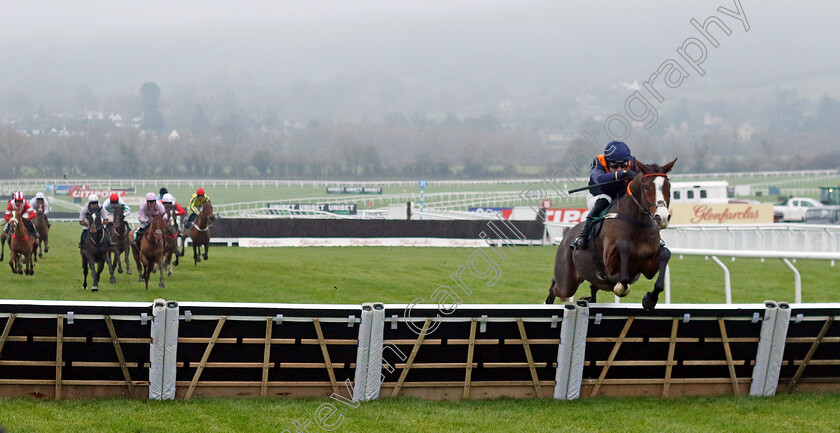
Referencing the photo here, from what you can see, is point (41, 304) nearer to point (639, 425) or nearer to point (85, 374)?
point (85, 374)

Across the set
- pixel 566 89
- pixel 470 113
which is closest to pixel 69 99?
pixel 470 113

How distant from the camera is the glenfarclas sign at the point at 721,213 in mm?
35906

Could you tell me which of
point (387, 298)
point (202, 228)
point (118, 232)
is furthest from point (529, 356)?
point (202, 228)

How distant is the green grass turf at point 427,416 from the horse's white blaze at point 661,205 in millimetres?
1583


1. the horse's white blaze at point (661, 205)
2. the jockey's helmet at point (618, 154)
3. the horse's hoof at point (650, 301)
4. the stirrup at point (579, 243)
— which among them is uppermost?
the jockey's helmet at point (618, 154)

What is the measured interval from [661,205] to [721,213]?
2973 centimetres

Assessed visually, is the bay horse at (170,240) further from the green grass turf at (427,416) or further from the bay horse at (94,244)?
the green grass turf at (427,416)

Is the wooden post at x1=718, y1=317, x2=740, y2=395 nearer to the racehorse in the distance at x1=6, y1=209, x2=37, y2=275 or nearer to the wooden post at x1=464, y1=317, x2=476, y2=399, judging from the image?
the wooden post at x1=464, y1=317, x2=476, y2=399

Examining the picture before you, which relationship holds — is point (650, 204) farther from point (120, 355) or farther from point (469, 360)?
point (120, 355)

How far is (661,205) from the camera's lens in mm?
8039

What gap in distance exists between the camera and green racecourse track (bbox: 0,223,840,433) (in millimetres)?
6645

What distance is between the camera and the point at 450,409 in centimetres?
717

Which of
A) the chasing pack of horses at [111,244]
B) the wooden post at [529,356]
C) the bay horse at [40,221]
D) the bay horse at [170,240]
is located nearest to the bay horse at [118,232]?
the chasing pack of horses at [111,244]

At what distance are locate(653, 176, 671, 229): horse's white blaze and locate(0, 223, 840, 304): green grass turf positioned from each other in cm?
673
